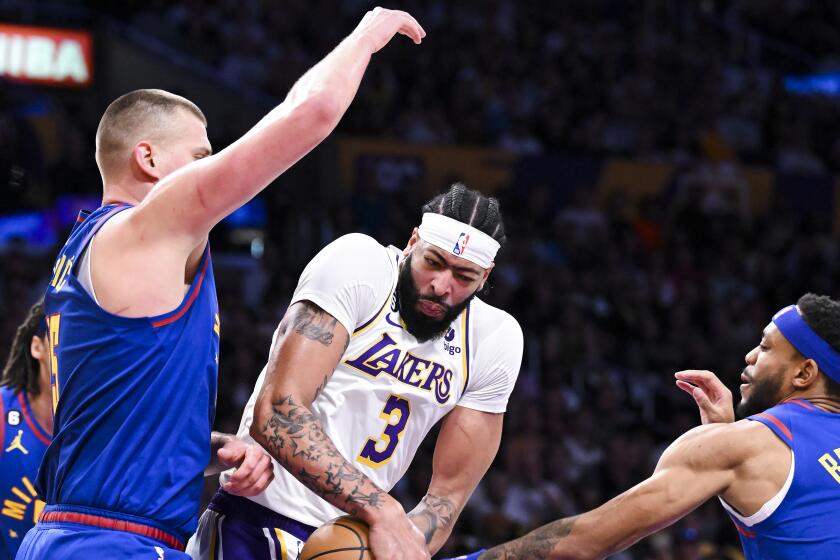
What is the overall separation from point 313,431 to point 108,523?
2.71ft

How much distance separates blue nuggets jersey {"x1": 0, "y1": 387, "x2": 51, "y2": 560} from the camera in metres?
4.97

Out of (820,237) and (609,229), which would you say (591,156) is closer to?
(609,229)

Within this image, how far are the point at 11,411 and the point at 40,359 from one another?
31 centimetres

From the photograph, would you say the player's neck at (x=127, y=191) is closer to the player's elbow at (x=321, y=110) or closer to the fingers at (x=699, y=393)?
the player's elbow at (x=321, y=110)

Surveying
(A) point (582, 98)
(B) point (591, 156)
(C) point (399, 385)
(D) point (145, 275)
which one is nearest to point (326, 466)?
(C) point (399, 385)

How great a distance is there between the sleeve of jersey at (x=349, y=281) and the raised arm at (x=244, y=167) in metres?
1.11

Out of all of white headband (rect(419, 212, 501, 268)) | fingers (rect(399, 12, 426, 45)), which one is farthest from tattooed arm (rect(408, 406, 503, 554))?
fingers (rect(399, 12, 426, 45))

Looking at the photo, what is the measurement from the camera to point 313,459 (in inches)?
147

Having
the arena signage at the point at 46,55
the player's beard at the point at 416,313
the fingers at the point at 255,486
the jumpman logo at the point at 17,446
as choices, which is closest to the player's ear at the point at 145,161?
the fingers at the point at 255,486

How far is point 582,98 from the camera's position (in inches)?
631

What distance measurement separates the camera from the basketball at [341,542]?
3.65 meters

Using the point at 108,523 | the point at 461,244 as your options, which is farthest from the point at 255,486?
the point at 461,244

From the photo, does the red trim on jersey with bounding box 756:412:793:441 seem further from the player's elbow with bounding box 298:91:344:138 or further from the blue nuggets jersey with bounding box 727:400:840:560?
the player's elbow with bounding box 298:91:344:138

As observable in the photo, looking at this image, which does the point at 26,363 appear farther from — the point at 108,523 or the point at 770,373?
the point at 770,373
